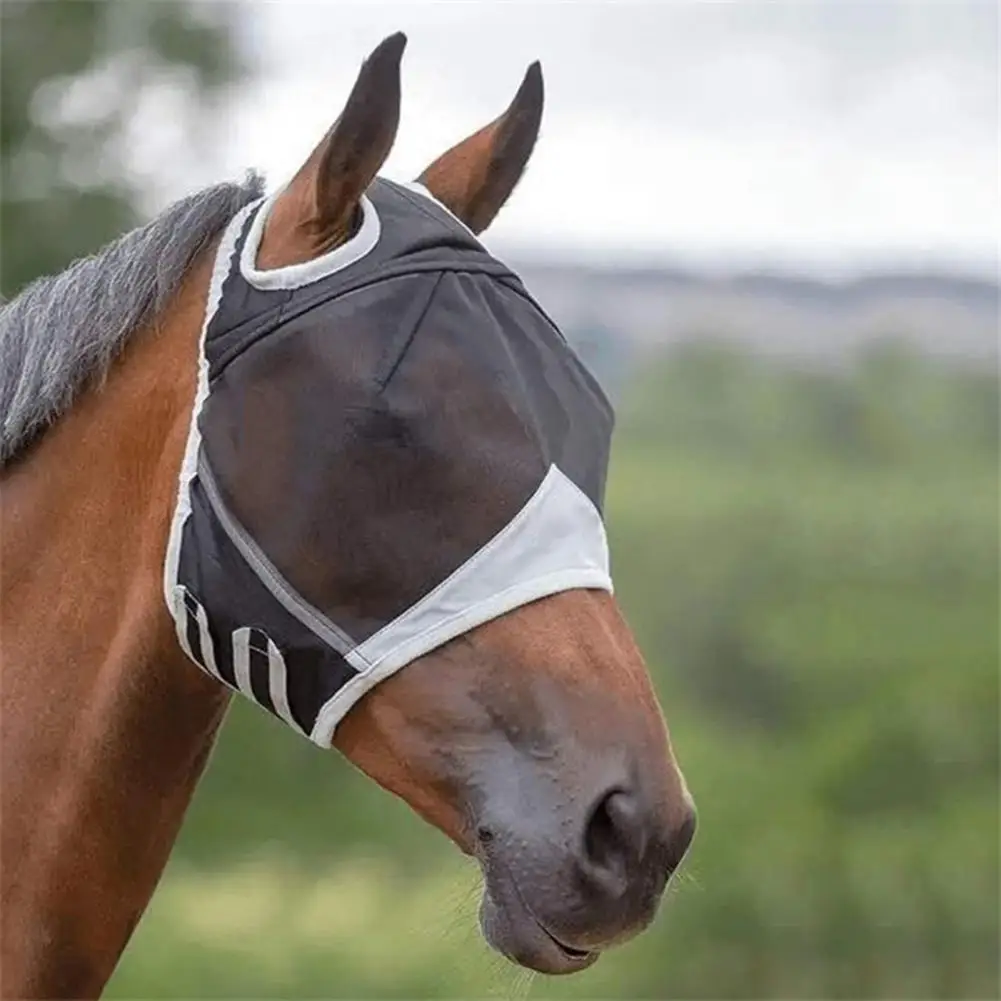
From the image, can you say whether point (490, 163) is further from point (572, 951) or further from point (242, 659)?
point (572, 951)

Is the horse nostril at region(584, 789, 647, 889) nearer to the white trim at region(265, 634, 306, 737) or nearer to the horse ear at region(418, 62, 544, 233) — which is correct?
the white trim at region(265, 634, 306, 737)

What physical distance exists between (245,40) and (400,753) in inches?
456

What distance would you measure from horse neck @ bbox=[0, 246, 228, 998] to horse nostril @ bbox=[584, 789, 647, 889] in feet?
1.67

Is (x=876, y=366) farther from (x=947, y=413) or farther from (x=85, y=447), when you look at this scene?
(x=85, y=447)

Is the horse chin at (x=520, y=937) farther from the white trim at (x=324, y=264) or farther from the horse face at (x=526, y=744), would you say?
the white trim at (x=324, y=264)

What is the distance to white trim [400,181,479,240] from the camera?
1685 mm

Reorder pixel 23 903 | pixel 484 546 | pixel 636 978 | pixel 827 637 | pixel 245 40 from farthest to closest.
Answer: pixel 245 40 < pixel 827 637 < pixel 636 978 < pixel 23 903 < pixel 484 546

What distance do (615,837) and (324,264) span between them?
0.64 meters

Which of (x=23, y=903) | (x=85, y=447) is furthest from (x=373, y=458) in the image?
(x=23, y=903)

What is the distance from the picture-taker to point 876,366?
1212cm

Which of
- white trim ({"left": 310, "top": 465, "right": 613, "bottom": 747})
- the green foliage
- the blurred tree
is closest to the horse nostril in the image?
white trim ({"left": 310, "top": 465, "right": 613, "bottom": 747})

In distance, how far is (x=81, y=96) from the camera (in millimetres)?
11727

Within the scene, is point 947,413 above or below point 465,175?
below

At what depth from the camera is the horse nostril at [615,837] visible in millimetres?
1410
